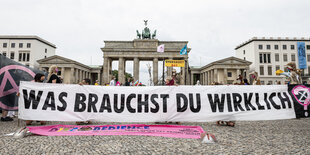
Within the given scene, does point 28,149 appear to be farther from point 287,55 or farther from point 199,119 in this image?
point 287,55

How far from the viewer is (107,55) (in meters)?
40.6

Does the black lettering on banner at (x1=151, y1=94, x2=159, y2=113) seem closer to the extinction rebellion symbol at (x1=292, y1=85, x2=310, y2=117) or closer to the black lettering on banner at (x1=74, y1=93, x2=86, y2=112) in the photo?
the black lettering on banner at (x1=74, y1=93, x2=86, y2=112)

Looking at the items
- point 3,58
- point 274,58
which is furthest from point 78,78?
point 274,58

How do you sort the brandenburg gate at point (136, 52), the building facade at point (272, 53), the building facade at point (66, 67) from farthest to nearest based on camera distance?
the building facade at point (272, 53), the building facade at point (66, 67), the brandenburg gate at point (136, 52)

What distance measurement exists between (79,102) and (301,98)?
679cm

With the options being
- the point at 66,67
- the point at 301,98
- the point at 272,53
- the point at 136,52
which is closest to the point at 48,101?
the point at 301,98

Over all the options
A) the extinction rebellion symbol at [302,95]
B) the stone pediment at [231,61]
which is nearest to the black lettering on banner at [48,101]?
the extinction rebellion symbol at [302,95]

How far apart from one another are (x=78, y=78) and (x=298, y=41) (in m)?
66.9

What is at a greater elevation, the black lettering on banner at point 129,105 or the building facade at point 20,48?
the building facade at point 20,48

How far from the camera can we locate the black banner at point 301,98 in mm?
5302

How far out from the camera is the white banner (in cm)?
498

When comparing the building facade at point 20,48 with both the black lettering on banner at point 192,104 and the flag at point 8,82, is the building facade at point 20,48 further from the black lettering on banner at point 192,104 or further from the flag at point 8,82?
the black lettering on banner at point 192,104

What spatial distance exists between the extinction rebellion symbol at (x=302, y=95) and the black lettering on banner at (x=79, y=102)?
643cm

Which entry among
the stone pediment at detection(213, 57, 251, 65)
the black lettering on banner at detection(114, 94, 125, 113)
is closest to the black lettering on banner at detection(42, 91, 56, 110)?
the black lettering on banner at detection(114, 94, 125, 113)
